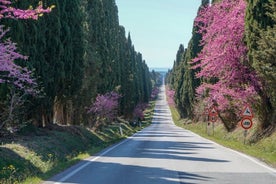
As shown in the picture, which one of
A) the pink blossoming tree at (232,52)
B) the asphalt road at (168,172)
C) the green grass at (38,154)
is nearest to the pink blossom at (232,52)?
the pink blossoming tree at (232,52)

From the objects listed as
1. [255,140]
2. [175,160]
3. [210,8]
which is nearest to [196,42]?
[210,8]

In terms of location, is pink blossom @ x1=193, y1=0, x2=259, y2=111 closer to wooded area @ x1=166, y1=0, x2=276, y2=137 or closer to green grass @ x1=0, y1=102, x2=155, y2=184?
wooded area @ x1=166, y1=0, x2=276, y2=137

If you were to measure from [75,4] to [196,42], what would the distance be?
3570 cm

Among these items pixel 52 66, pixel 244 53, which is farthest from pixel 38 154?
pixel 244 53

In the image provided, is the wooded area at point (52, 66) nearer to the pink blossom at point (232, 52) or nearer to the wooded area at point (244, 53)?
the pink blossom at point (232, 52)

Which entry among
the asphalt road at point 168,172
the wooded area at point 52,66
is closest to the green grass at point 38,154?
the asphalt road at point 168,172

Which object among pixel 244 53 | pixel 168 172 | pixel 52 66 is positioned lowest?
pixel 168 172

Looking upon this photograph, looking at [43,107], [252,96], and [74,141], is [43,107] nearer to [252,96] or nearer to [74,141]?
[74,141]

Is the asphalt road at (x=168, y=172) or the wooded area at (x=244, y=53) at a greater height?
the wooded area at (x=244, y=53)

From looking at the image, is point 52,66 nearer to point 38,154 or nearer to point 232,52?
point 38,154

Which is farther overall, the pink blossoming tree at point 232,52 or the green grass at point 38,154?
the pink blossoming tree at point 232,52

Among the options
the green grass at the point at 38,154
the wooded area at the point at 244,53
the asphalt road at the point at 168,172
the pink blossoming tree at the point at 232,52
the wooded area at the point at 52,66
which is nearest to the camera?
the asphalt road at the point at 168,172

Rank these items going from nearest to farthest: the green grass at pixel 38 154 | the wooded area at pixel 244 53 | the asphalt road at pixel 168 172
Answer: the asphalt road at pixel 168 172
the green grass at pixel 38 154
the wooded area at pixel 244 53

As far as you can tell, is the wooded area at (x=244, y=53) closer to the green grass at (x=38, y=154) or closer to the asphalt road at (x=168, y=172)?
the asphalt road at (x=168, y=172)
